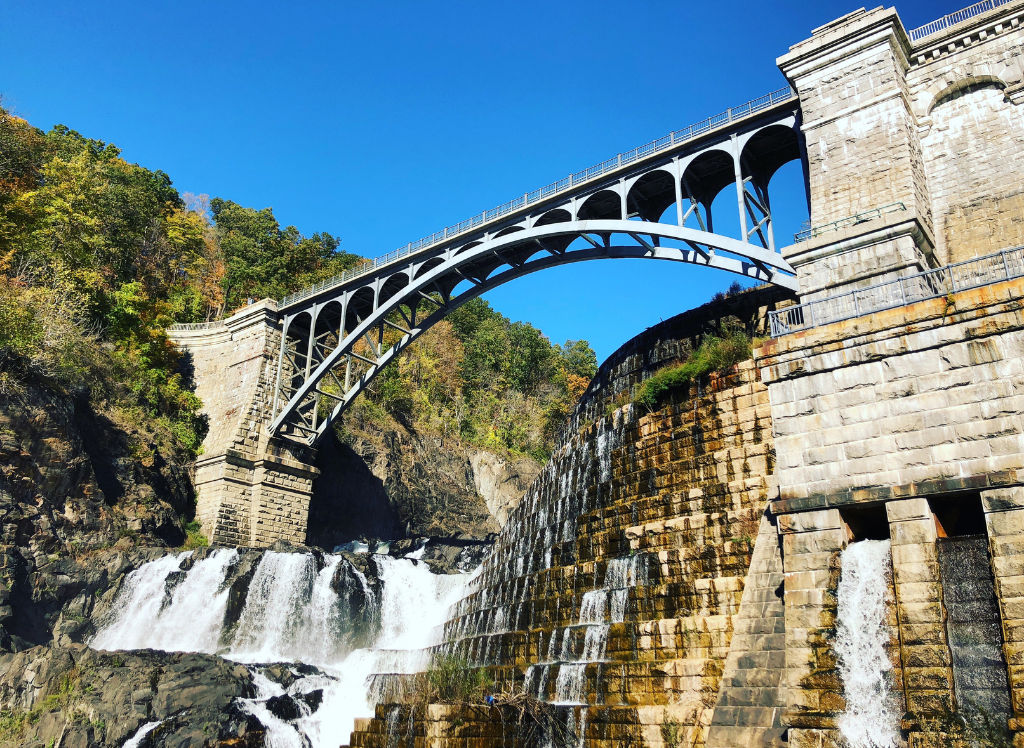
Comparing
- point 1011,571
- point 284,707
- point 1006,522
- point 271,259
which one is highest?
point 271,259

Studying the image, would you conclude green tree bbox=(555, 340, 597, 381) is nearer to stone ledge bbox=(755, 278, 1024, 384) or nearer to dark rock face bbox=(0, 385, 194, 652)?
dark rock face bbox=(0, 385, 194, 652)

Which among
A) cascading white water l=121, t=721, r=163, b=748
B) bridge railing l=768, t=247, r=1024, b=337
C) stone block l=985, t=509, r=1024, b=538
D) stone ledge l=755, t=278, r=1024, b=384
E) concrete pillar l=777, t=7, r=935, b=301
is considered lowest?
cascading white water l=121, t=721, r=163, b=748

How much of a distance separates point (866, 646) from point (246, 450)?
89.6ft

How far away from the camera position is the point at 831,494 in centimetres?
974

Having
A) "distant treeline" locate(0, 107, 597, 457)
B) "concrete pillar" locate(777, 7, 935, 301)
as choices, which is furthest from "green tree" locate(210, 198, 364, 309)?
"concrete pillar" locate(777, 7, 935, 301)

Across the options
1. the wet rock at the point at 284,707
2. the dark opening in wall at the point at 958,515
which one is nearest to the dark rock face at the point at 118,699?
the wet rock at the point at 284,707

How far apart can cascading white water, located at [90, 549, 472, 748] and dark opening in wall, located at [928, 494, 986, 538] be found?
16027 mm

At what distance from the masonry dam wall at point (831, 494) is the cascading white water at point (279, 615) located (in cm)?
419

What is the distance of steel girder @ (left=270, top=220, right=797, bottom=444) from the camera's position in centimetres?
2125

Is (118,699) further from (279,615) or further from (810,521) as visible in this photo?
(810,521)

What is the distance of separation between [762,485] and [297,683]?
44.2 feet

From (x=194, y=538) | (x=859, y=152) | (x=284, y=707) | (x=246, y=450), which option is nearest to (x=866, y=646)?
(x=859, y=152)

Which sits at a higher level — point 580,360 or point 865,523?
point 580,360

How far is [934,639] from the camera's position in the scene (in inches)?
331
